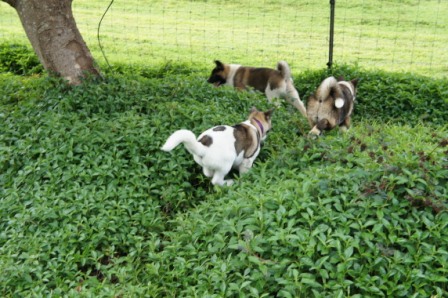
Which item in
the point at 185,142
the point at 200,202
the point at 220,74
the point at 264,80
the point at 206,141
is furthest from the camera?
the point at 220,74

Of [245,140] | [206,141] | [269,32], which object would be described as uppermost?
[206,141]

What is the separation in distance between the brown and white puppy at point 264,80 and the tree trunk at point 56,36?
235cm

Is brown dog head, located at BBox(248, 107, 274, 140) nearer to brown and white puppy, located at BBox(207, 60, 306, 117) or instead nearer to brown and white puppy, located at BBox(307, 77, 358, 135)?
brown and white puppy, located at BBox(307, 77, 358, 135)

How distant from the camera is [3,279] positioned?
13.6ft

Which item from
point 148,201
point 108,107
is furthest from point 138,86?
point 148,201

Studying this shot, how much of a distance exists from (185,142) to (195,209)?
610mm

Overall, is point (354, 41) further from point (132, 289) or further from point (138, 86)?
point (132, 289)

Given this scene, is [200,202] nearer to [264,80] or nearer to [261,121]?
[261,121]

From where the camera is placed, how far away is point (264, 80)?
874cm

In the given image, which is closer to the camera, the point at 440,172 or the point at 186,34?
the point at 440,172

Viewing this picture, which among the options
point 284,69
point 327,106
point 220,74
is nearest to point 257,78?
point 284,69

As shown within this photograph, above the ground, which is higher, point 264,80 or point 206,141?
point 206,141

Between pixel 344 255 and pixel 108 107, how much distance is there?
3776mm

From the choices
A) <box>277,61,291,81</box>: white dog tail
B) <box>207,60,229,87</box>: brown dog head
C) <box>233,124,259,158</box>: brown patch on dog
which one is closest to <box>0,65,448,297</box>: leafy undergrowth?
<box>233,124,259,158</box>: brown patch on dog
